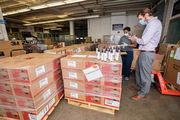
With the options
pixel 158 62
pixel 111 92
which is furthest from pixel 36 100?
pixel 158 62

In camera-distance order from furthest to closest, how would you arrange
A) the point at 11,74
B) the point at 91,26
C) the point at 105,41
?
the point at 91,26, the point at 105,41, the point at 11,74

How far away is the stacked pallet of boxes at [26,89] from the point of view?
3.86 ft

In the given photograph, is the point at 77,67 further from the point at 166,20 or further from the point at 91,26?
the point at 91,26

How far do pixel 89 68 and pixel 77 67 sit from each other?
24cm

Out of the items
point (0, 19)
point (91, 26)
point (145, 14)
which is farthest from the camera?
point (91, 26)

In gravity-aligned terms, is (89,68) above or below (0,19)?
below

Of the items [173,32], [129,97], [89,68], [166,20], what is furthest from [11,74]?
[166,20]

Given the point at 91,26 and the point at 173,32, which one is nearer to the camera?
the point at 173,32

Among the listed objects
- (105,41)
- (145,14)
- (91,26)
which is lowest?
(105,41)

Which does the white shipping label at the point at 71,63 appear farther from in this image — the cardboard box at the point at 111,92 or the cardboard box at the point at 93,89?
the cardboard box at the point at 111,92

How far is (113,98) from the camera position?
1.49 meters

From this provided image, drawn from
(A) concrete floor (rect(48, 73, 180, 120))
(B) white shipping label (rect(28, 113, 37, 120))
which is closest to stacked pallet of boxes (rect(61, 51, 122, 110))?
(A) concrete floor (rect(48, 73, 180, 120))

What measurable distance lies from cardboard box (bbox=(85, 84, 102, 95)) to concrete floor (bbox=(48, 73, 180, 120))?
0.41 metres

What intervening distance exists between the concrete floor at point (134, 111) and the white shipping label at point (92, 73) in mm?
716
